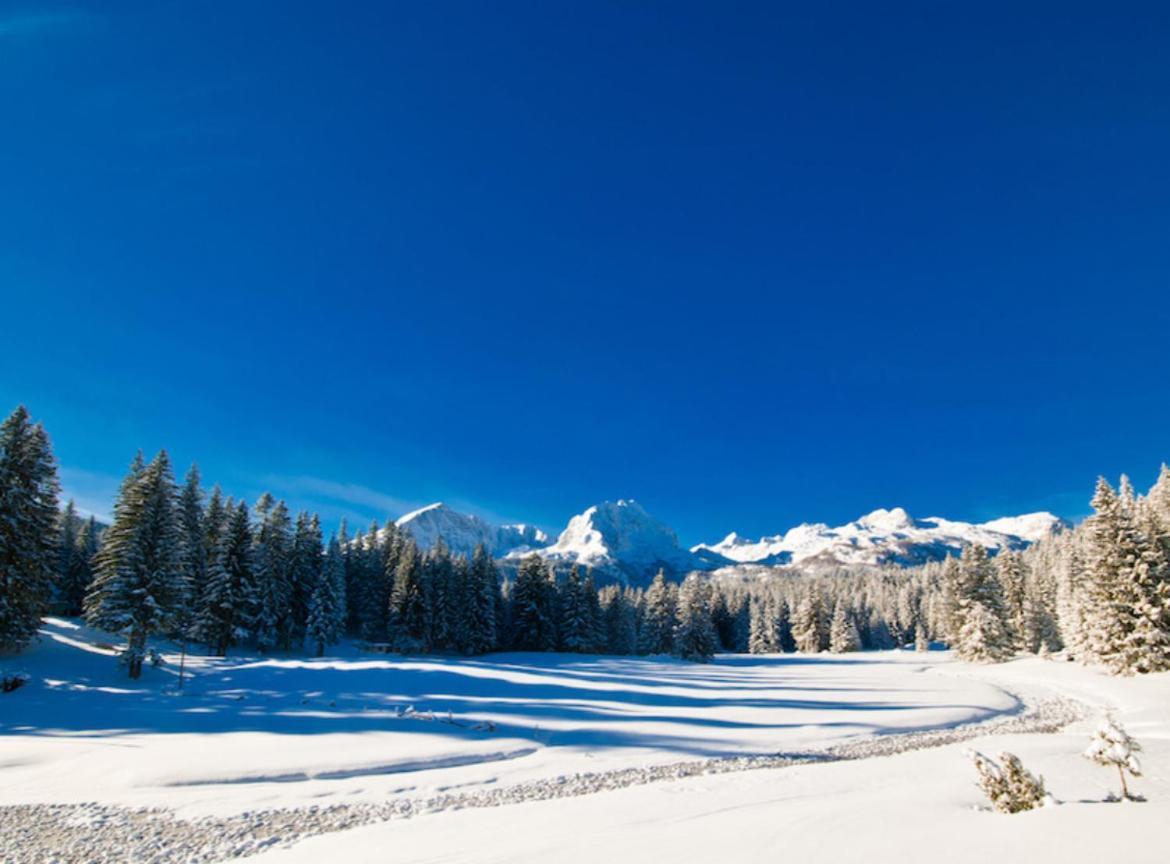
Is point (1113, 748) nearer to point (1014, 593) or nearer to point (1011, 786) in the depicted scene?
point (1011, 786)

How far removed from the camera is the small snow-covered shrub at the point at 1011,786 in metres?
9.10

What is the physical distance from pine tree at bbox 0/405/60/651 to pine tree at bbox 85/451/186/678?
276cm

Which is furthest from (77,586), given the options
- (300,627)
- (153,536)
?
(153,536)

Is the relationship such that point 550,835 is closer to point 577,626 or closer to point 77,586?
point 577,626

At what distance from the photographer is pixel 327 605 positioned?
5688 centimetres

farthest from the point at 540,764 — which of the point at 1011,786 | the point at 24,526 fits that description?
the point at 24,526

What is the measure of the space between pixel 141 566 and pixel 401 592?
3290 centimetres

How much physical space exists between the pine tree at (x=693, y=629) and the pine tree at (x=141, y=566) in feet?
164

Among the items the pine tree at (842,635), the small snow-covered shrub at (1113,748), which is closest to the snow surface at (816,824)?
the small snow-covered shrub at (1113,748)

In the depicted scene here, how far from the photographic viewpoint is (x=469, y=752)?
1939cm

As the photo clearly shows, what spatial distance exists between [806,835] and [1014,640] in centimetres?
6979

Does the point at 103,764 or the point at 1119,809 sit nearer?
the point at 1119,809

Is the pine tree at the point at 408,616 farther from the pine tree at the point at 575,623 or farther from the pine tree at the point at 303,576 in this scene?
the pine tree at the point at 575,623

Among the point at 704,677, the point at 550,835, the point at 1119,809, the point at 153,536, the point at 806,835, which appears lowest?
the point at 704,677
